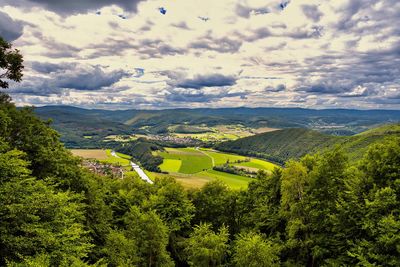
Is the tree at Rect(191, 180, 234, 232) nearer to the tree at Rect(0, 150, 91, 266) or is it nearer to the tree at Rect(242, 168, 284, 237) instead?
the tree at Rect(242, 168, 284, 237)

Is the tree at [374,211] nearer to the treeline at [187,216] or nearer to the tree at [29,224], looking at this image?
the treeline at [187,216]

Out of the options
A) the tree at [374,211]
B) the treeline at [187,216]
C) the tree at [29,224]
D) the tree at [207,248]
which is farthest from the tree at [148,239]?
the tree at [374,211]

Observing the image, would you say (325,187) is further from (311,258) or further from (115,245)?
(115,245)

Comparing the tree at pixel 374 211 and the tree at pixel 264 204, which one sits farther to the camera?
the tree at pixel 264 204

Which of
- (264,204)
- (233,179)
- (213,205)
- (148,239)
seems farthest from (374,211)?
(233,179)

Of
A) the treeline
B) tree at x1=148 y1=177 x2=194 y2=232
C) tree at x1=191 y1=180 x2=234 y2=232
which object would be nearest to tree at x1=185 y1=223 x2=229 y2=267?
the treeline

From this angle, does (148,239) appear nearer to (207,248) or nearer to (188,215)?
(207,248)

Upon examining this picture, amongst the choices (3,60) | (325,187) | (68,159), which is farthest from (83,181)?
(325,187)
